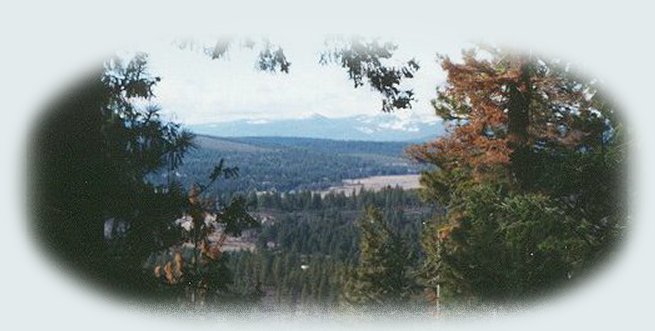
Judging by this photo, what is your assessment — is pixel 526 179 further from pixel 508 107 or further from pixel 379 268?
pixel 379 268

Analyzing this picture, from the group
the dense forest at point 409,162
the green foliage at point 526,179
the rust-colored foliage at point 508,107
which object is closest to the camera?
the dense forest at point 409,162

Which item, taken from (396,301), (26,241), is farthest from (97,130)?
(396,301)

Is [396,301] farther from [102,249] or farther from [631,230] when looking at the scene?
[102,249]

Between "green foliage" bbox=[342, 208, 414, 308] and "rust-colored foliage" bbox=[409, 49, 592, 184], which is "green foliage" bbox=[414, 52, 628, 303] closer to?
"rust-colored foliage" bbox=[409, 49, 592, 184]

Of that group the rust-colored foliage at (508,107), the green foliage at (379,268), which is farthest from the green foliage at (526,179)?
the green foliage at (379,268)

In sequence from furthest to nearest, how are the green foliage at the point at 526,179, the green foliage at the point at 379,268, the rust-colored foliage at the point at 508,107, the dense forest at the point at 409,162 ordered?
the green foliage at the point at 379,268 → the rust-colored foliage at the point at 508,107 → the green foliage at the point at 526,179 → the dense forest at the point at 409,162

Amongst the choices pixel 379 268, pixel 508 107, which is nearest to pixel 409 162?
pixel 508 107

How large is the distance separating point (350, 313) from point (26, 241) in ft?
116

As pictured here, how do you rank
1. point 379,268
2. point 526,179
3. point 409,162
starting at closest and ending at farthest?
point 526,179, point 409,162, point 379,268

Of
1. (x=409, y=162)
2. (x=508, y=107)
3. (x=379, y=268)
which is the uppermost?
(x=508, y=107)

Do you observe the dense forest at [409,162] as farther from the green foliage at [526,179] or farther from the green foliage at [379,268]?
the green foliage at [379,268]

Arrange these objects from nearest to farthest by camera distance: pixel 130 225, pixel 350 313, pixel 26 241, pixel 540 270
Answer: pixel 26 241 < pixel 130 225 < pixel 540 270 < pixel 350 313

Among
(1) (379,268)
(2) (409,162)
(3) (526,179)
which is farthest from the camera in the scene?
(1) (379,268)

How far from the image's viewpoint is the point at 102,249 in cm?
886
